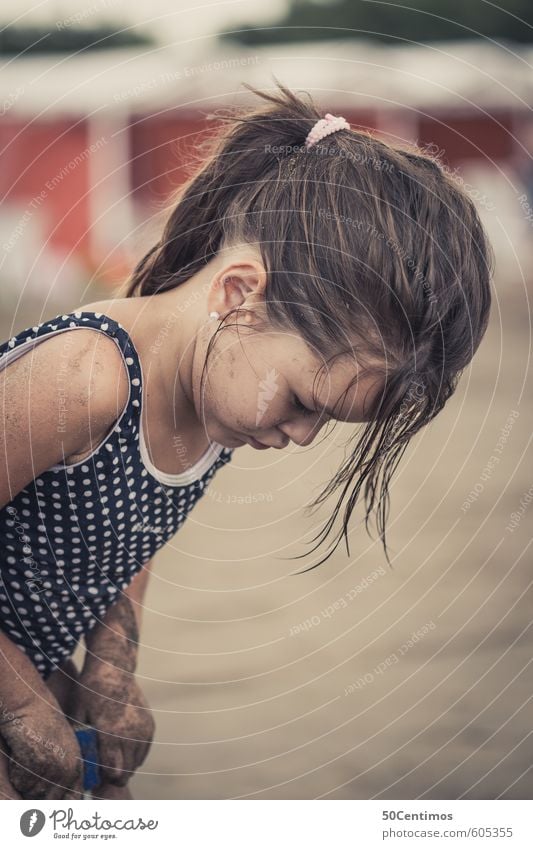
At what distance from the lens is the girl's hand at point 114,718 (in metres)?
1.00

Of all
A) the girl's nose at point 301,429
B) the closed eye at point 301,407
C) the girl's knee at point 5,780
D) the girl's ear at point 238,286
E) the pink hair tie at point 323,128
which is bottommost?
the girl's knee at point 5,780

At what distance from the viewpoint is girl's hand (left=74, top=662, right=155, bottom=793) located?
3.29 ft

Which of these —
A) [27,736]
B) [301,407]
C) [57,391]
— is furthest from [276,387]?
[27,736]

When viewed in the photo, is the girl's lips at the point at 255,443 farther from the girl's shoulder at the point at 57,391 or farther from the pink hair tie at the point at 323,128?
the pink hair tie at the point at 323,128

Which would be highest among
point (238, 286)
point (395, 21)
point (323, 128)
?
point (395, 21)

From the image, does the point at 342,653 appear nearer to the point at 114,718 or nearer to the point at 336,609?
the point at 336,609

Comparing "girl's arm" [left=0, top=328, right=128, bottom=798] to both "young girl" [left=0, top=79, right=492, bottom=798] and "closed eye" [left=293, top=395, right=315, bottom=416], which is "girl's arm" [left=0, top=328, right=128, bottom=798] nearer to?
"young girl" [left=0, top=79, right=492, bottom=798]

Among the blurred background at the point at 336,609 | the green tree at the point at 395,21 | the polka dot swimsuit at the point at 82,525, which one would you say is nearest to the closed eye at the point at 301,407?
the polka dot swimsuit at the point at 82,525

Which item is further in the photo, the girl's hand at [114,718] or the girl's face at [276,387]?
the girl's hand at [114,718]

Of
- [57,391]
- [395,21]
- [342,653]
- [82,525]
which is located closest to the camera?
[57,391]

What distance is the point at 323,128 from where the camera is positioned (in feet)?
2.98

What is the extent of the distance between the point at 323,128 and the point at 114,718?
54 cm

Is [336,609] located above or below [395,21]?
below

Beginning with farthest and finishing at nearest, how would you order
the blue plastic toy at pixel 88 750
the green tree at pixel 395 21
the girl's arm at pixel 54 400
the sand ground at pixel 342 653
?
1. the green tree at pixel 395 21
2. the sand ground at pixel 342 653
3. the blue plastic toy at pixel 88 750
4. the girl's arm at pixel 54 400
